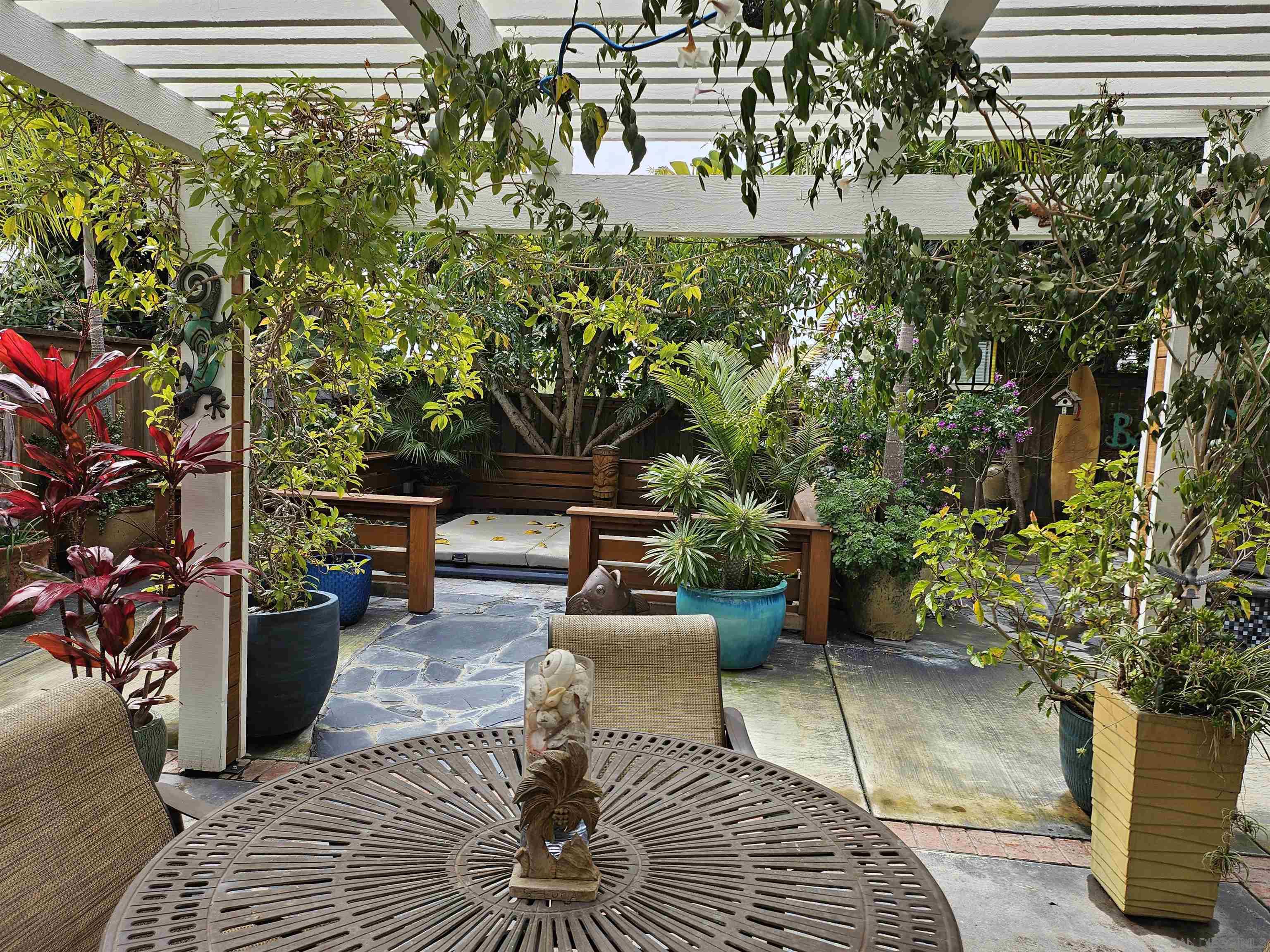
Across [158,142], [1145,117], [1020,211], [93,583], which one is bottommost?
[93,583]

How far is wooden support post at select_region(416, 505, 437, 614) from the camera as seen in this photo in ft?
18.4

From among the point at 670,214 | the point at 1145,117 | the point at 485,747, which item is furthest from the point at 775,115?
the point at 485,747

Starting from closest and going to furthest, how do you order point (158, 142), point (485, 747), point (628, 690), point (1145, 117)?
point (485, 747) → point (628, 690) → point (158, 142) → point (1145, 117)

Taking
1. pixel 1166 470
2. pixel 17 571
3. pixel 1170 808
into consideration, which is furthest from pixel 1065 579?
pixel 17 571

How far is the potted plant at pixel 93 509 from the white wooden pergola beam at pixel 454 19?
134 centimetres

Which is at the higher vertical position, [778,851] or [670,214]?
[670,214]

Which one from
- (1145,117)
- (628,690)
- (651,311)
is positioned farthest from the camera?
(651,311)

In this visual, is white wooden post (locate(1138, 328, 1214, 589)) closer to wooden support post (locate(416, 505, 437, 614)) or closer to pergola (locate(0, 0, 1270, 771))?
pergola (locate(0, 0, 1270, 771))

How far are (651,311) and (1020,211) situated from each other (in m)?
5.76

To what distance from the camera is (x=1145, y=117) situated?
301 cm

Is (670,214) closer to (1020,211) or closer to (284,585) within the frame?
(1020,211)

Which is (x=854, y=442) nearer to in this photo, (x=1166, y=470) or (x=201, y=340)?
(x=1166, y=470)

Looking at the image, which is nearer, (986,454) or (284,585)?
(284,585)

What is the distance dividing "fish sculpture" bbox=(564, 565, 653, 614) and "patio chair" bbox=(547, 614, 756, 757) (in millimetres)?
1555
